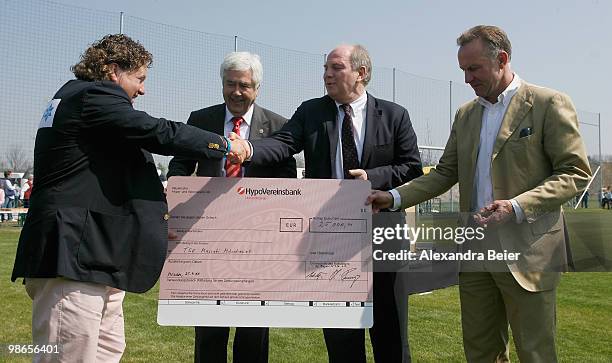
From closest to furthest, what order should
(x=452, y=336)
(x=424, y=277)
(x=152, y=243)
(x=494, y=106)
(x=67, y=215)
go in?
(x=67, y=215) → (x=152, y=243) → (x=494, y=106) → (x=424, y=277) → (x=452, y=336)

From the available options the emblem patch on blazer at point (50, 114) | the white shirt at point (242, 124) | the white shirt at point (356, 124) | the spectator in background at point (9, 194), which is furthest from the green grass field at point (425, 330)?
the spectator in background at point (9, 194)

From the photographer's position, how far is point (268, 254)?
2617 mm

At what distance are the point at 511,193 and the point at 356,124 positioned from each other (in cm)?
92

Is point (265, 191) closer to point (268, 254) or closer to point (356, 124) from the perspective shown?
point (268, 254)

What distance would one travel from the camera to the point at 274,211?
8.63ft

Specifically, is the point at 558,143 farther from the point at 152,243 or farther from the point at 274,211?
the point at 152,243

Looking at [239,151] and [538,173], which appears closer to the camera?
[538,173]

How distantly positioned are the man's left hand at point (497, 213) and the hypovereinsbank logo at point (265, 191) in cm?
87

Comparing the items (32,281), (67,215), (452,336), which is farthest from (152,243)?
(452,336)

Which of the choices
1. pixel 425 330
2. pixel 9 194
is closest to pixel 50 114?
pixel 425 330

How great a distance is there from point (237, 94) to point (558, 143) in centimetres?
179

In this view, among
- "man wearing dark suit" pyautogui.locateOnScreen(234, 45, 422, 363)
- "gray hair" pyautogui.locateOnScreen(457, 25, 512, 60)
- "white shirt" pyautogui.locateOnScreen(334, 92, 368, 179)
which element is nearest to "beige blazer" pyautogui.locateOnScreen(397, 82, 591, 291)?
"gray hair" pyautogui.locateOnScreen(457, 25, 512, 60)

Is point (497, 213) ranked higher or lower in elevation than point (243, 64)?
lower

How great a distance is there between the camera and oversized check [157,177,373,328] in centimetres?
257
